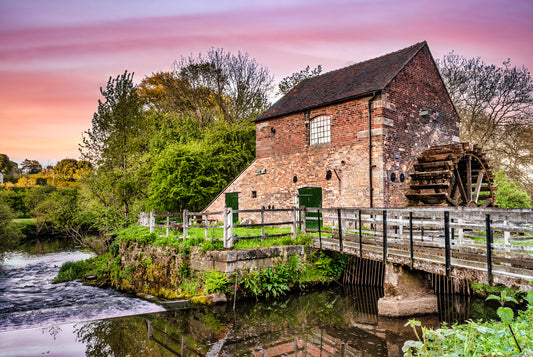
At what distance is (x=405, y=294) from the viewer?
28.5 ft

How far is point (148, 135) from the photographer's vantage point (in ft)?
71.1

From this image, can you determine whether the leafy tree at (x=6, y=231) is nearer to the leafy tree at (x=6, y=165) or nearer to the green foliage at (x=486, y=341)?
the green foliage at (x=486, y=341)

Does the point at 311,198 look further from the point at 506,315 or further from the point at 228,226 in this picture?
the point at 506,315

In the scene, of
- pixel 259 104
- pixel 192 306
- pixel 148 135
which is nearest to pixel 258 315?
pixel 192 306

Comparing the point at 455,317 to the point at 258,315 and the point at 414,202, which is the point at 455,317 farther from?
the point at 414,202

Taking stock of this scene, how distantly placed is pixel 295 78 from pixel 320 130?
17708 mm

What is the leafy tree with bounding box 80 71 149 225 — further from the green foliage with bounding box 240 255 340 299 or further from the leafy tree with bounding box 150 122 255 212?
the green foliage with bounding box 240 255 340 299

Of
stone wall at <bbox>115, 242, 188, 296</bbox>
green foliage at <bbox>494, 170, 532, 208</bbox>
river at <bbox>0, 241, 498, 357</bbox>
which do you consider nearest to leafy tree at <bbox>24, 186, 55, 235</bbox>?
stone wall at <bbox>115, 242, 188, 296</bbox>

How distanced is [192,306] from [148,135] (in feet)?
47.1

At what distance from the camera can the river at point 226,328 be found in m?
6.95

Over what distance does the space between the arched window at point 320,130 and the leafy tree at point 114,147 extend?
1019 cm

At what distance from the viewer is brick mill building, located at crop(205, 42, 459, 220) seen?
44.2 feet

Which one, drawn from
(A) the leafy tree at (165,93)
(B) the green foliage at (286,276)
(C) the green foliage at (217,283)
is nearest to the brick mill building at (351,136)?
(B) the green foliage at (286,276)

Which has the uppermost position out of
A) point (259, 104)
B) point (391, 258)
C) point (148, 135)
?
point (259, 104)
